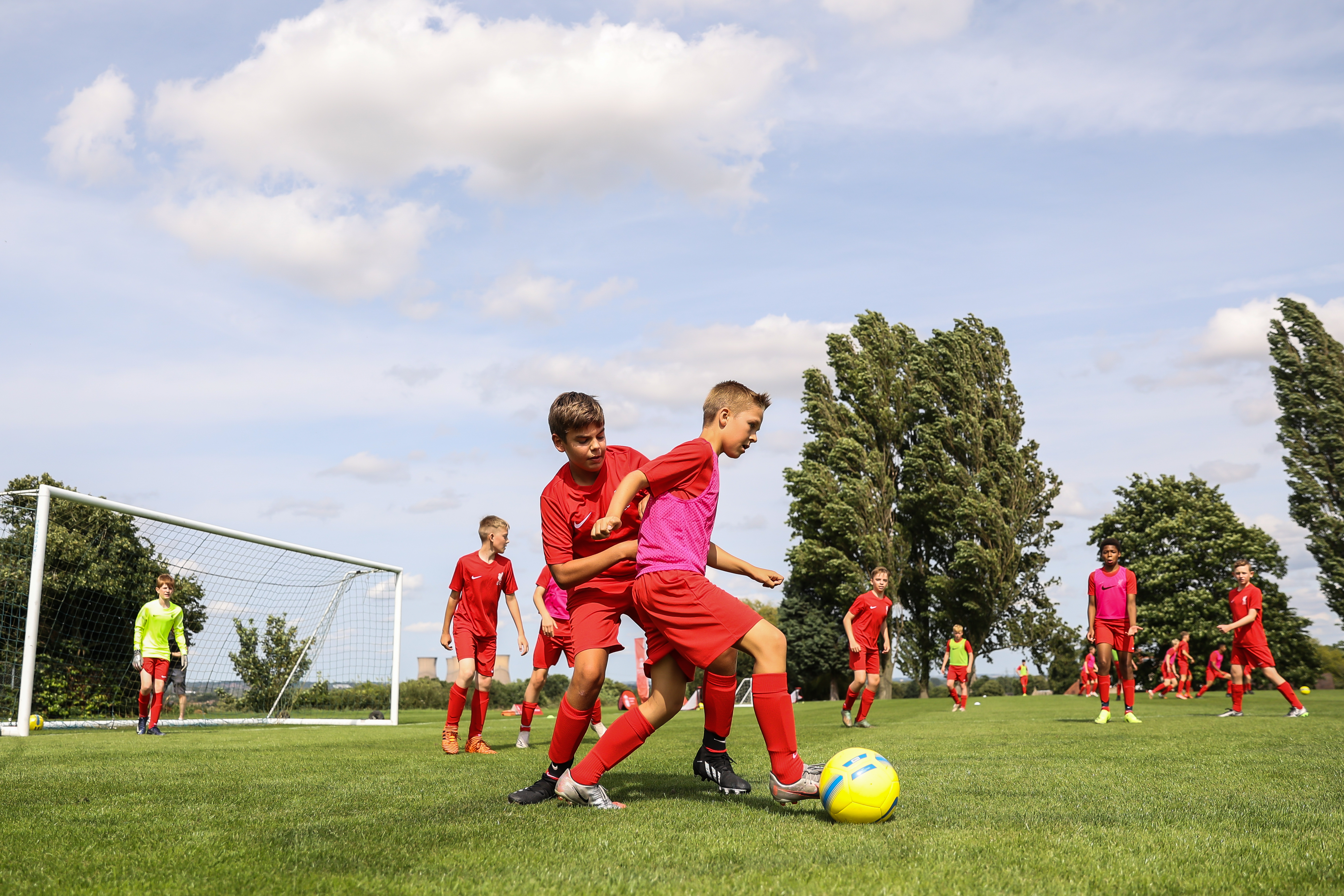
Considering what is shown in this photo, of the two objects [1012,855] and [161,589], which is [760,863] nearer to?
[1012,855]

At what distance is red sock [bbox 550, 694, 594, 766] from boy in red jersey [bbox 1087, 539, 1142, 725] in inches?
366

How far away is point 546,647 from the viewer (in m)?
9.67

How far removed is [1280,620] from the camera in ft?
130

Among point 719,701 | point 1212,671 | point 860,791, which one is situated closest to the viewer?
point 860,791

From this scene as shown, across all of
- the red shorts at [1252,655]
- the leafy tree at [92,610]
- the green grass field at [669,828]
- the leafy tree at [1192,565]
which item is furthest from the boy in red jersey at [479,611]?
the leafy tree at [1192,565]

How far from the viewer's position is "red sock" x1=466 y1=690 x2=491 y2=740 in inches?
352

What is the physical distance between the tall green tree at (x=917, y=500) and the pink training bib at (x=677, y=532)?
34394 millimetres

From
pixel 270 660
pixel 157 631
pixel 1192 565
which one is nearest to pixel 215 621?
pixel 270 660

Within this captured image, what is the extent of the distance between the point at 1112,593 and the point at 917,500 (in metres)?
27.4

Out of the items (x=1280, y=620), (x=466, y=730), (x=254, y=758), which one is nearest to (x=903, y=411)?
(x=1280, y=620)

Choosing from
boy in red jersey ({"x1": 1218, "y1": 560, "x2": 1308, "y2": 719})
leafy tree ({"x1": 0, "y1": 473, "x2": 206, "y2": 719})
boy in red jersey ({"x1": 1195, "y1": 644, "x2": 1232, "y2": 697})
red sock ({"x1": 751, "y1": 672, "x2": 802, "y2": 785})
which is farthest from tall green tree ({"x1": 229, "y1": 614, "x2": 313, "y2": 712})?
boy in red jersey ({"x1": 1195, "y1": 644, "x2": 1232, "y2": 697})

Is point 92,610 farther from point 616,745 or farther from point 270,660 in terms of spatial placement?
point 616,745

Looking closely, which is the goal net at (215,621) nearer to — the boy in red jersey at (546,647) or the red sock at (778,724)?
the boy in red jersey at (546,647)

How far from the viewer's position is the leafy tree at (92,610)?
17.8m
